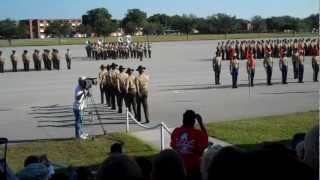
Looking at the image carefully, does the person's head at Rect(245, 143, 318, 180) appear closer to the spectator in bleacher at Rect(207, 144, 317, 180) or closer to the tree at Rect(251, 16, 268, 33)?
the spectator in bleacher at Rect(207, 144, 317, 180)

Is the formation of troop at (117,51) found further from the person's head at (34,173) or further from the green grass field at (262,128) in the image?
the person's head at (34,173)

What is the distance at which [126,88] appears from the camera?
60.7 ft

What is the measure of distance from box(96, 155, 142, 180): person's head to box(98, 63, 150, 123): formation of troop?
39.1ft

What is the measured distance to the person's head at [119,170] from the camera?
528 centimetres

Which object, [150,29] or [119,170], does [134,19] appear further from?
[119,170]

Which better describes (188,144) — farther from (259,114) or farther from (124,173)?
(259,114)

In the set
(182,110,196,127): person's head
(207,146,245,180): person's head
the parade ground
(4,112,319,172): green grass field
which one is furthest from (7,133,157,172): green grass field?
(207,146,245,180): person's head

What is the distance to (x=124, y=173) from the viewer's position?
5.29 m

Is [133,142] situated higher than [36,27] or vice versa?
[36,27]

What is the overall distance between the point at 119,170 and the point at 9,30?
12940 centimetres

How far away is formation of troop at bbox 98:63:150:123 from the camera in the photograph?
58.4 ft

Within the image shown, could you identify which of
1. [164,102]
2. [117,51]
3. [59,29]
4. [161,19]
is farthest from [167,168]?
[161,19]

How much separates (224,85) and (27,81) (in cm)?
1169

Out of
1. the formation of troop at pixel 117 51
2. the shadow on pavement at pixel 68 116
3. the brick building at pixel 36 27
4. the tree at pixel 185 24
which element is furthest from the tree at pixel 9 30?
the shadow on pavement at pixel 68 116
